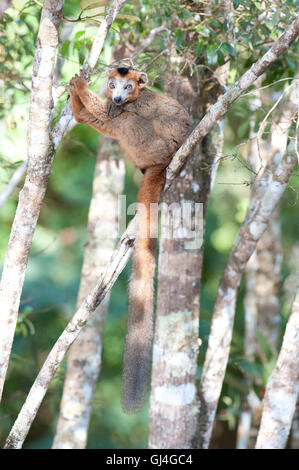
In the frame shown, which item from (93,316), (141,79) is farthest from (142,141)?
(93,316)

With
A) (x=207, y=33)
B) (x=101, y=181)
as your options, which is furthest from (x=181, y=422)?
(x=207, y=33)

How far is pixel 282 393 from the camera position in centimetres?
452

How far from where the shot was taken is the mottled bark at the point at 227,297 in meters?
5.02

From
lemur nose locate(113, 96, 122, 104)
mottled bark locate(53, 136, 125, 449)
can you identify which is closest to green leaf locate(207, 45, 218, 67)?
lemur nose locate(113, 96, 122, 104)

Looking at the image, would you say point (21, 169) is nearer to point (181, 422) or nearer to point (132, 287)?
point (132, 287)

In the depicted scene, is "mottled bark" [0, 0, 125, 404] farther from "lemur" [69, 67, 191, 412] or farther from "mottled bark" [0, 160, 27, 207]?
"mottled bark" [0, 160, 27, 207]

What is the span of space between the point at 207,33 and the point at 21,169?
234 cm

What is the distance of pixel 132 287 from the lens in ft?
13.2

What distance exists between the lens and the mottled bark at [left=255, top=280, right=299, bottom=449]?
442 centimetres

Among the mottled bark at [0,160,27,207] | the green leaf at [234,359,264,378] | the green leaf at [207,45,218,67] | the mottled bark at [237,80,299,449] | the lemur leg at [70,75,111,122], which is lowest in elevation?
the green leaf at [234,359,264,378]

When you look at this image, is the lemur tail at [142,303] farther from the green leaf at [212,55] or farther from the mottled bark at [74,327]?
the green leaf at [212,55]

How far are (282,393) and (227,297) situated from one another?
1004 mm

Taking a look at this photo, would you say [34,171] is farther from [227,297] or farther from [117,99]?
[227,297]

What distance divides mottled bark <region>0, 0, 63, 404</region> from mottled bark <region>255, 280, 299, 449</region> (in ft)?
7.00
